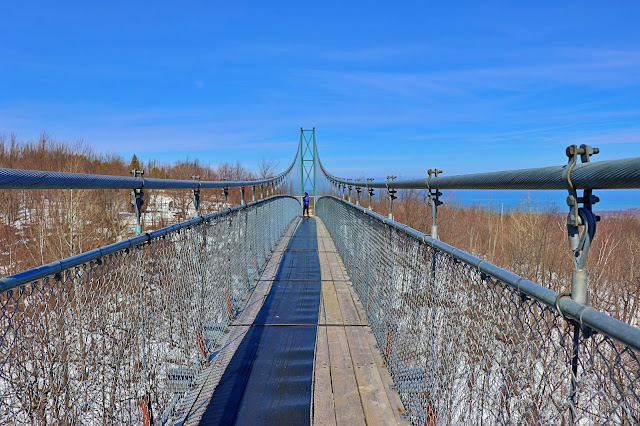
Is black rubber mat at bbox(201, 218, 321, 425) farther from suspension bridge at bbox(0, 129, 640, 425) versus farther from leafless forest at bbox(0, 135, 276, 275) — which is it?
leafless forest at bbox(0, 135, 276, 275)

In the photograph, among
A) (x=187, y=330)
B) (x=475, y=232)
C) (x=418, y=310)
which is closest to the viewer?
(x=418, y=310)

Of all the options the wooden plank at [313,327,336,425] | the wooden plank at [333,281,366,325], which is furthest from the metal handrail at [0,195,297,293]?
the wooden plank at [333,281,366,325]

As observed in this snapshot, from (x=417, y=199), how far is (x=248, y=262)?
13445 millimetres

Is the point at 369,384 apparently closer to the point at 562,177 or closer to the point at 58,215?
the point at 562,177

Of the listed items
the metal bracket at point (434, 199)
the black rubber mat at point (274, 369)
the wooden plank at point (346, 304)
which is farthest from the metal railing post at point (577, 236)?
the wooden plank at point (346, 304)

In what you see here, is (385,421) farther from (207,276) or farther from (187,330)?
(207,276)

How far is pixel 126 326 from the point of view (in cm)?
193

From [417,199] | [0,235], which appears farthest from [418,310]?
[0,235]

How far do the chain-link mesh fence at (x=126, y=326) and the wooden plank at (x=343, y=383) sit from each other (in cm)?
84

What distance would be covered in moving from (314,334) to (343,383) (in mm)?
852

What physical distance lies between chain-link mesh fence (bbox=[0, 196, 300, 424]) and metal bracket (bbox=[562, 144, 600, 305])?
4.10ft

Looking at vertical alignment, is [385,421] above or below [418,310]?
below

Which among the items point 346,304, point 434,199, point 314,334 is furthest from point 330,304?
point 434,199

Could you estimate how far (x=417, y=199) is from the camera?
17641mm
